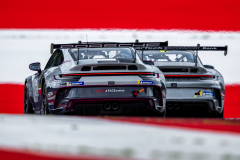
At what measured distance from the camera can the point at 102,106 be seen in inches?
260

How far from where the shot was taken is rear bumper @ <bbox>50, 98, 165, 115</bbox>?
6.57 metres

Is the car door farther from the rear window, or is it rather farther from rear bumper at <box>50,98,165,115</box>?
the rear window

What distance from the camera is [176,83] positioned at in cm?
848

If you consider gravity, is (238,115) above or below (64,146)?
below

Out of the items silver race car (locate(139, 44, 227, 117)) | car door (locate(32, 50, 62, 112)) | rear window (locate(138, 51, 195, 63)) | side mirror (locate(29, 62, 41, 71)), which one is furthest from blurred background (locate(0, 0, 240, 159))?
side mirror (locate(29, 62, 41, 71))

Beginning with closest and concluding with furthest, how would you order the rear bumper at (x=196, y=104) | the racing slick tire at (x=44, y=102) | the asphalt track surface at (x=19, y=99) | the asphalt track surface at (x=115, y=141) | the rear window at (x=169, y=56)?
the asphalt track surface at (x=115, y=141)
the racing slick tire at (x=44, y=102)
the rear bumper at (x=196, y=104)
the rear window at (x=169, y=56)
the asphalt track surface at (x=19, y=99)

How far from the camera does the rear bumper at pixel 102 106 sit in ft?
21.6

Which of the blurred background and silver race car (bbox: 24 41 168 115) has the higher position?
the blurred background

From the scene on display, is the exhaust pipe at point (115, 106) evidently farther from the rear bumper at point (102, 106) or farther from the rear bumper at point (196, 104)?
the rear bumper at point (196, 104)

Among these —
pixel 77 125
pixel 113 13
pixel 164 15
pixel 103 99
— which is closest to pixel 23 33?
pixel 113 13

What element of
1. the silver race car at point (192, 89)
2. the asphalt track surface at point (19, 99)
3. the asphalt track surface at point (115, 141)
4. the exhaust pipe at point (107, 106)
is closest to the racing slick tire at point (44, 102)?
the exhaust pipe at point (107, 106)

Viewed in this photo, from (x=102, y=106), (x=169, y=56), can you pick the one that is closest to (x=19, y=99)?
(x=169, y=56)

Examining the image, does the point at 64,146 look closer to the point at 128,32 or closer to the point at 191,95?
the point at 191,95

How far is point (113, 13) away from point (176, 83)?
278cm
